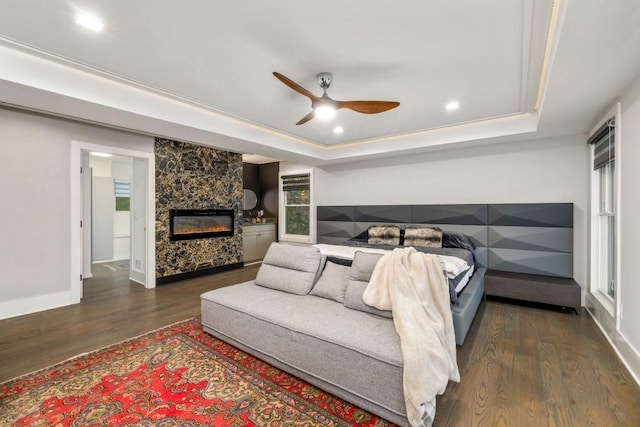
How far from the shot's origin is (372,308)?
2277 millimetres

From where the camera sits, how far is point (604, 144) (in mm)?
3115

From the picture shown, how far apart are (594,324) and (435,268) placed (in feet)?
8.27

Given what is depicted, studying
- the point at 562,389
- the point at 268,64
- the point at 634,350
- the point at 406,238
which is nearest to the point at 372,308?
the point at 562,389

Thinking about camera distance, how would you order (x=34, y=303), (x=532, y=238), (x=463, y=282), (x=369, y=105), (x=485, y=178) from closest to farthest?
1. (x=369, y=105)
2. (x=463, y=282)
3. (x=34, y=303)
4. (x=532, y=238)
5. (x=485, y=178)

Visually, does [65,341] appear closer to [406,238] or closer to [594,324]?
[406,238]

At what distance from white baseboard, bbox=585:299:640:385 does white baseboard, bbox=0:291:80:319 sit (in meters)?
6.03

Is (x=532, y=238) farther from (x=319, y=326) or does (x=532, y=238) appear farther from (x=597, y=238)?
(x=319, y=326)

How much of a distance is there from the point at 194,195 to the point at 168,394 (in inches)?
153

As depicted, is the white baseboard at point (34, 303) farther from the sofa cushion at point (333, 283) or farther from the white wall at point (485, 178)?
the white wall at point (485, 178)

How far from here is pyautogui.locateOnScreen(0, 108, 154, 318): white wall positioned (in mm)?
3373

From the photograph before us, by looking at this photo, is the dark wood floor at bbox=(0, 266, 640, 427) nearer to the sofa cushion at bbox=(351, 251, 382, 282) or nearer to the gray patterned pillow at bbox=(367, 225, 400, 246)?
the sofa cushion at bbox=(351, 251, 382, 282)

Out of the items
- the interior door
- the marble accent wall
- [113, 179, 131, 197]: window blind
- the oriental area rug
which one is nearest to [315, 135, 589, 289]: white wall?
the marble accent wall

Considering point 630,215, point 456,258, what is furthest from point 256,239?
point 630,215

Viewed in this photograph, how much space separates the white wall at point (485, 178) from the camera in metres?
3.91
